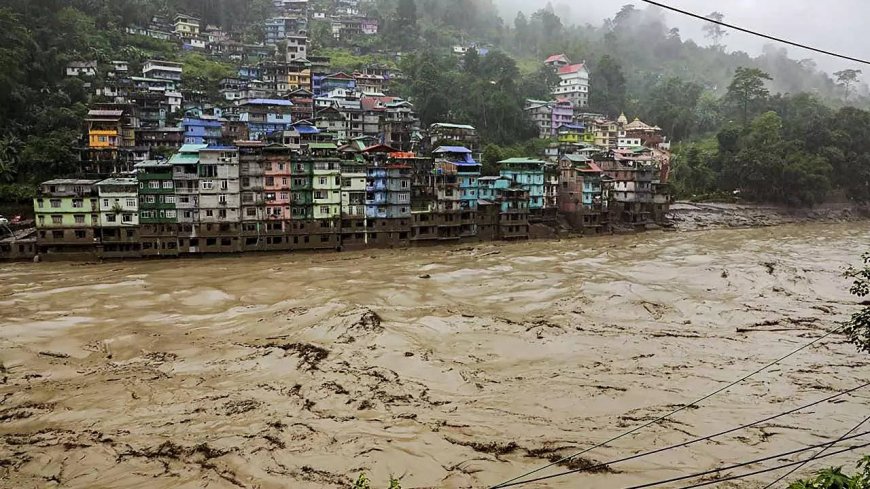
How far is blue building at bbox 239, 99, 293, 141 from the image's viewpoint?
4628cm

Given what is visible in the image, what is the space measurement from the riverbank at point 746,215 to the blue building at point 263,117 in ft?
106

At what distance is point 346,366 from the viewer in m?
15.5

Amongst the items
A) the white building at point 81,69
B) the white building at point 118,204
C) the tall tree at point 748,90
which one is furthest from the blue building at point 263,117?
the tall tree at point 748,90

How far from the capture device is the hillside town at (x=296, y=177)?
104 feet

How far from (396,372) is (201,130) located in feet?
117

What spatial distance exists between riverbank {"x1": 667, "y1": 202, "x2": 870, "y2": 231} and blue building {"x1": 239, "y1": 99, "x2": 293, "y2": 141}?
32.3m

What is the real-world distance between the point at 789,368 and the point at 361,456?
1160 cm

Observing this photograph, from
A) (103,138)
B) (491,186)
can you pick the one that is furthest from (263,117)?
(491,186)

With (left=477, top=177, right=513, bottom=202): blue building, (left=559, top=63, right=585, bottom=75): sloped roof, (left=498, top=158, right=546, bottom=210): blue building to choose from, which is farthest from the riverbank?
(left=559, top=63, right=585, bottom=75): sloped roof

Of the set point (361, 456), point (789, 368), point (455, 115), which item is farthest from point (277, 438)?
point (455, 115)

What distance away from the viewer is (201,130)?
146 ft

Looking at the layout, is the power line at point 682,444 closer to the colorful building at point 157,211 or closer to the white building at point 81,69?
the colorful building at point 157,211

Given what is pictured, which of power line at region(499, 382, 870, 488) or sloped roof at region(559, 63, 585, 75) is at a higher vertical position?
sloped roof at region(559, 63, 585, 75)

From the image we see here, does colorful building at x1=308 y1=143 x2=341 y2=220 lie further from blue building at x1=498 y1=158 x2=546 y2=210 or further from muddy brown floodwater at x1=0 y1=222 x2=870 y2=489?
blue building at x1=498 y1=158 x2=546 y2=210
